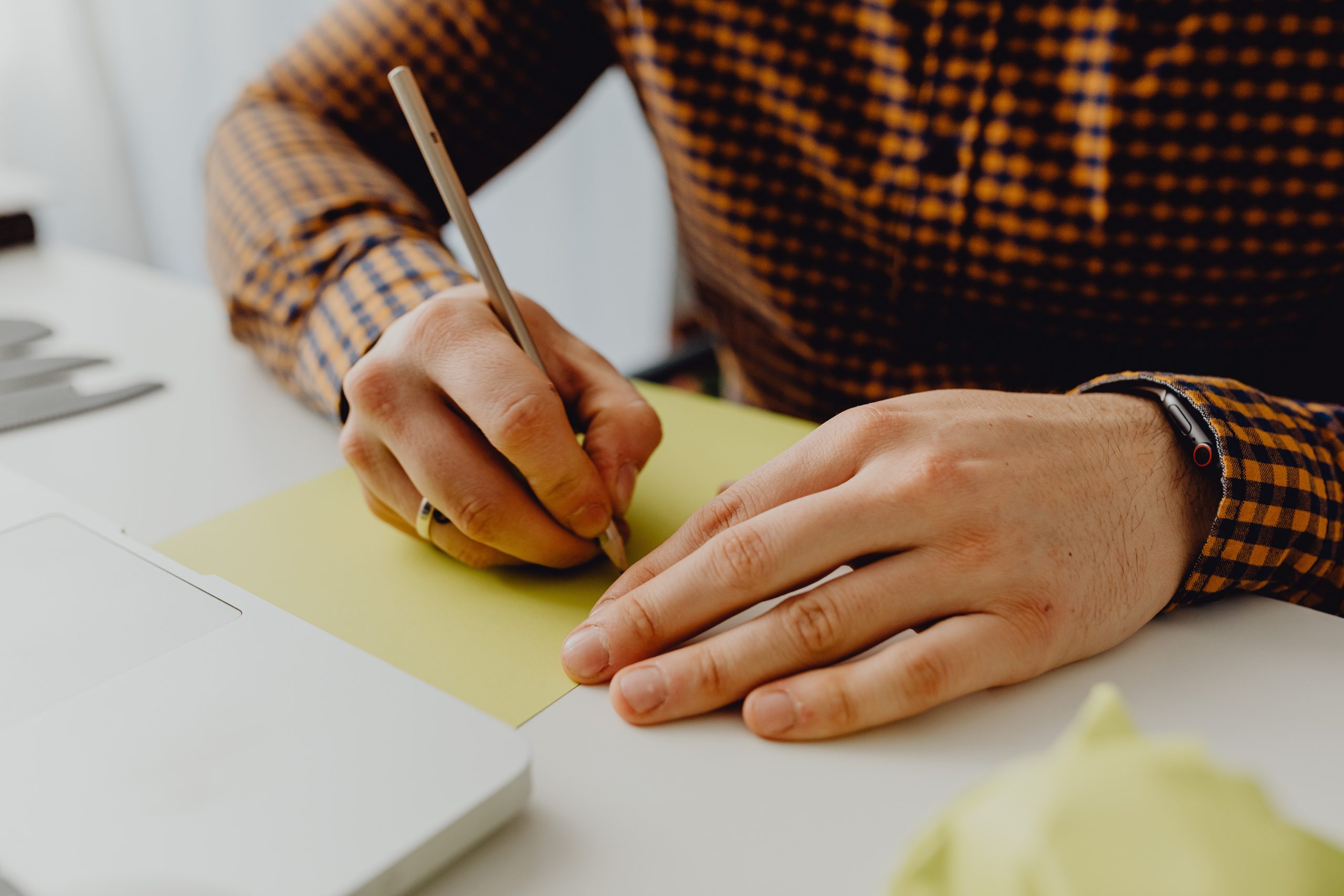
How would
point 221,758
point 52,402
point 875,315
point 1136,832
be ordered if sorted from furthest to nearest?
point 875,315
point 52,402
point 221,758
point 1136,832

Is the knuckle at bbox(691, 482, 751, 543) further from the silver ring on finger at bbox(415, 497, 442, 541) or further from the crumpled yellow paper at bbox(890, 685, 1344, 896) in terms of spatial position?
the crumpled yellow paper at bbox(890, 685, 1344, 896)

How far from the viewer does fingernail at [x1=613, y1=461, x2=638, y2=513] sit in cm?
47

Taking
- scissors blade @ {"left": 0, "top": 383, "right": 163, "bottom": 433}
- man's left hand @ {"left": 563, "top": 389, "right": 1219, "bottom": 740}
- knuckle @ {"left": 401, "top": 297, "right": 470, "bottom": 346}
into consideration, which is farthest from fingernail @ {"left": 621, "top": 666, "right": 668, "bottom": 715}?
scissors blade @ {"left": 0, "top": 383, "right": 163, "bottom": 433}

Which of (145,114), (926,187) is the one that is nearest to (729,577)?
(926,187)

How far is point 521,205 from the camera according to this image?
7.10 ft

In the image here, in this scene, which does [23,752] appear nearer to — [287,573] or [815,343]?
[287,573]

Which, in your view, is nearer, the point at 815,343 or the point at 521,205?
the point at 815,343

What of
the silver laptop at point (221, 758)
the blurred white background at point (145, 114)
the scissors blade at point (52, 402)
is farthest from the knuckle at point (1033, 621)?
the blurred white background at point (145, 114)

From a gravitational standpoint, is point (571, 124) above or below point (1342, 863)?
below

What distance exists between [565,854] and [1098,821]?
0.60 ft

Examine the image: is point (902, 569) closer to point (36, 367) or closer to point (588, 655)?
point (588, 655)

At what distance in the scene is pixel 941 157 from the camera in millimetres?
712

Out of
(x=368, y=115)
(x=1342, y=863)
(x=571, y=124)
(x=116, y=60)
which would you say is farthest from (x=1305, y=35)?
(x=116, y=60)

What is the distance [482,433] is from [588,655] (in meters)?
0.15
